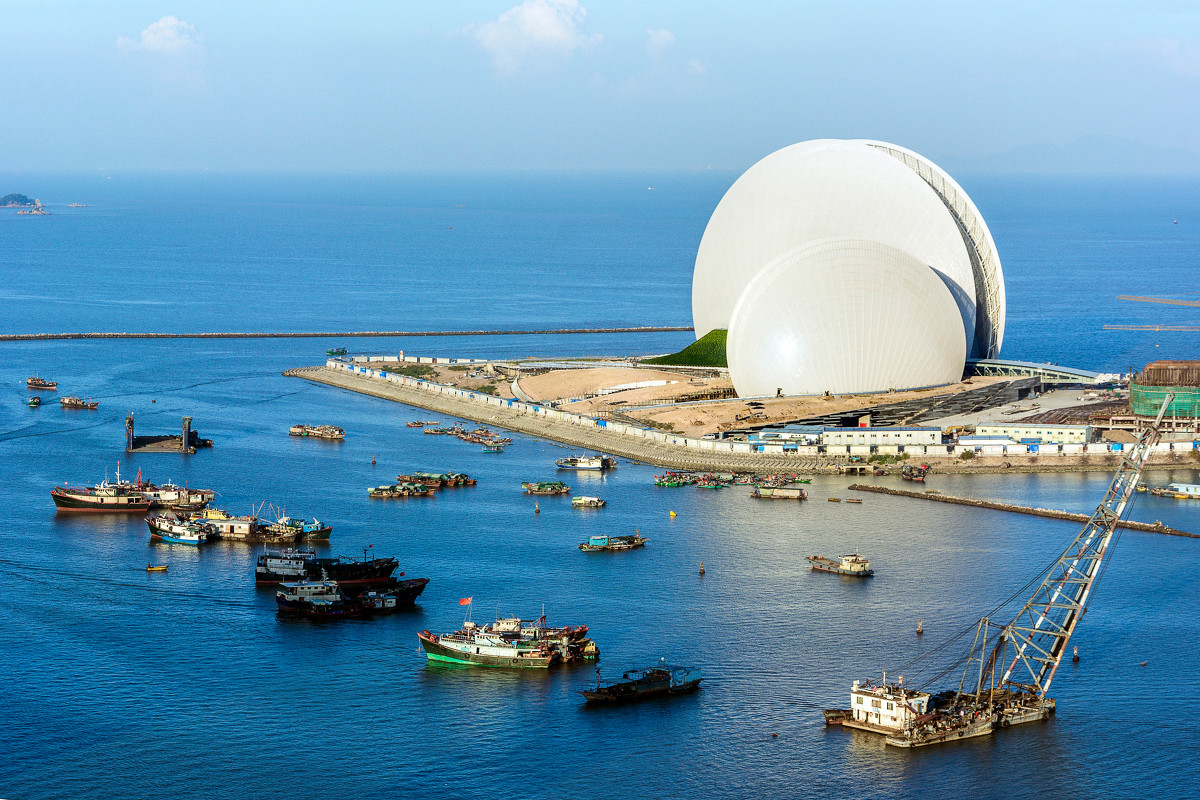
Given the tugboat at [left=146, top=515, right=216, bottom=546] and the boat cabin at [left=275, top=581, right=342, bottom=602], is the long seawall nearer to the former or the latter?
the tugboat at [left=146, top=515, right=216, bottom=546]

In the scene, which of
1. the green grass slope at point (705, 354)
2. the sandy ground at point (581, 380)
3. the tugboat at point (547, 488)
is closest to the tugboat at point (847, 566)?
the tugboat at point (547, 488)

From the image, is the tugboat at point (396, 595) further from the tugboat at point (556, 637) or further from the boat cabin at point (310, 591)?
the tugboat at point (556, 637)

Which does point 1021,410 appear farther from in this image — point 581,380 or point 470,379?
point 470,379

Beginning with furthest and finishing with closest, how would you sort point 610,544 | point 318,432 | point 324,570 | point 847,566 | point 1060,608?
point 318,432 → point 610,544 → point 847,566 → point 324,570 → point 1060,608

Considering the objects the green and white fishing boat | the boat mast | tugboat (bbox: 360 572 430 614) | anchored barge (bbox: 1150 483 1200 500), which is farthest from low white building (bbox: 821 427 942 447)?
the green and white fishing boat

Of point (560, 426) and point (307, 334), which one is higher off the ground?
point (307, 334)

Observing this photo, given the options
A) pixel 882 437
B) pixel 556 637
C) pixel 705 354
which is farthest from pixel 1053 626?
pixel 705 354

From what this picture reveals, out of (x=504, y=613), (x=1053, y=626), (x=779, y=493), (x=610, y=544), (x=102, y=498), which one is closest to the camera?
(x=1053, y=626)
